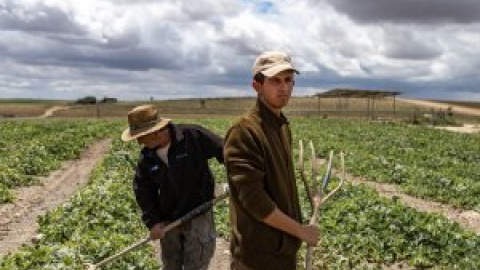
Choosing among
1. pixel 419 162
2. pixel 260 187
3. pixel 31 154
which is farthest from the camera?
pixel 419 162

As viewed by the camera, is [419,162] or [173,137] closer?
[173,137]

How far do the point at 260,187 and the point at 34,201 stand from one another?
43.2ft

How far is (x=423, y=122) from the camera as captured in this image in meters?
55.0

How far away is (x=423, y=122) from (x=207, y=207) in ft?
169

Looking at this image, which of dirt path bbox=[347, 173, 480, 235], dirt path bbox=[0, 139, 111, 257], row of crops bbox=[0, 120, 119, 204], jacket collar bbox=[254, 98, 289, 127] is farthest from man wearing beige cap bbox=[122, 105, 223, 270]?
row of crops bbox=[0, 120, 119, 204]

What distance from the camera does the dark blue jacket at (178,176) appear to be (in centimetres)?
588

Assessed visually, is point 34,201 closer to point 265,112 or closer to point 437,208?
point 437,208

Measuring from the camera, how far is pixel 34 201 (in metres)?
16.1

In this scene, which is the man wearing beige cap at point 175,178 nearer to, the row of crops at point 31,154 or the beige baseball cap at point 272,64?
the beige baseball cap at point 272,64

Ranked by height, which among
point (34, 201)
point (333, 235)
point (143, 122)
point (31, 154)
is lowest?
point (34, 201)

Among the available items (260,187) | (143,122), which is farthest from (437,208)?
(260,187)

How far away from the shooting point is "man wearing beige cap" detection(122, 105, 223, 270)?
19.2ft

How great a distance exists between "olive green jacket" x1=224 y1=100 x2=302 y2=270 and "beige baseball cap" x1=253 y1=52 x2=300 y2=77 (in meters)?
0.22

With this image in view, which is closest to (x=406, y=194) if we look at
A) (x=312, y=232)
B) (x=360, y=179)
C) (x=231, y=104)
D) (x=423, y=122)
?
(x=360, y=179)
